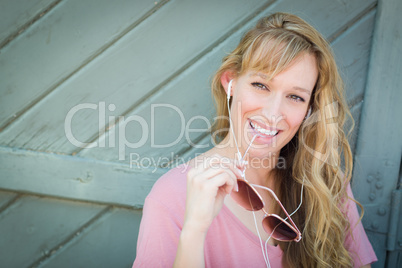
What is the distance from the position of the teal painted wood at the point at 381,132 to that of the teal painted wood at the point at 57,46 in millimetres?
1184

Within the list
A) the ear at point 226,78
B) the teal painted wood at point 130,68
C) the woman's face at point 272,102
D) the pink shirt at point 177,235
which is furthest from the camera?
the teal painted wood at point 130,68

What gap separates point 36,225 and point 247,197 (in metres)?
1.25

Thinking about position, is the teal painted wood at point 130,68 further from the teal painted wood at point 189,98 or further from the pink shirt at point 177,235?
the pink shirt at point 177,235

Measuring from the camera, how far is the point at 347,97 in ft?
6.49

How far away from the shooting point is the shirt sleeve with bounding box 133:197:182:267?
134 cm

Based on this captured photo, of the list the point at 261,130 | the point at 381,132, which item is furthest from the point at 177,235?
the point at 381,132

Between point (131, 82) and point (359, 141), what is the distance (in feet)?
4.19

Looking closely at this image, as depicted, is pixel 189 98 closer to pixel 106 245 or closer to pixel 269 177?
pixel 269 177

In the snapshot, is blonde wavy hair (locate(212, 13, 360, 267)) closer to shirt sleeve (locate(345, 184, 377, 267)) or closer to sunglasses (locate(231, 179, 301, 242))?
shirt sleeve (locate(345, 184, 377, 267))

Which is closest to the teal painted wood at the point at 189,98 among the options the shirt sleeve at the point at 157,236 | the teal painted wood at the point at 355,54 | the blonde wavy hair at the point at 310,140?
the teal painted wood at the point at 355,54

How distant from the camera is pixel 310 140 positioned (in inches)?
69.9

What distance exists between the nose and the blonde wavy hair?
109 millimetres

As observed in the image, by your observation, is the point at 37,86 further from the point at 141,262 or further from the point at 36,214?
the point at 141,262

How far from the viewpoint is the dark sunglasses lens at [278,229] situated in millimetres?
1398
